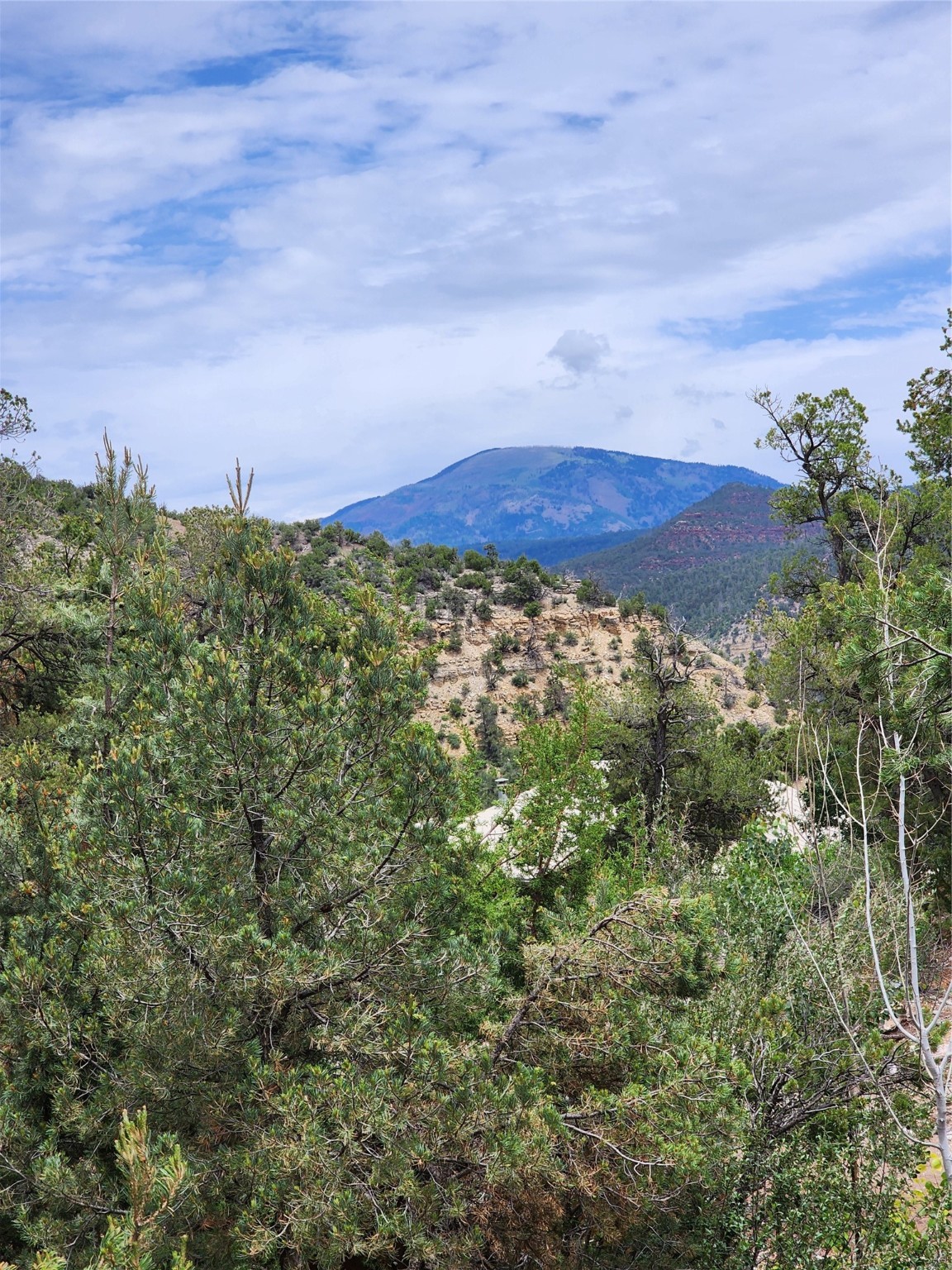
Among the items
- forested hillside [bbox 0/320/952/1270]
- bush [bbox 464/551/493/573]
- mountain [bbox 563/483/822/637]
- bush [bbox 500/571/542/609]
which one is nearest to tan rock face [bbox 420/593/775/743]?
bush [bbox 500/571/542/609]

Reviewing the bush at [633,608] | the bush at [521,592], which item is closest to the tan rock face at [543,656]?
Answer: the bush at [633,608]

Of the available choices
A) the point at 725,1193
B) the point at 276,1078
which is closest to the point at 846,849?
the point at 725,1193

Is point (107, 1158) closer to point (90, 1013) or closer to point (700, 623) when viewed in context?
point (90, 1013)

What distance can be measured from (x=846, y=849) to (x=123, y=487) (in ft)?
37.3

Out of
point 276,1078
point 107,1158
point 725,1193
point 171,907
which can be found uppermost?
point 171,907

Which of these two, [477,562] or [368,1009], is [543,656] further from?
[368,1009]

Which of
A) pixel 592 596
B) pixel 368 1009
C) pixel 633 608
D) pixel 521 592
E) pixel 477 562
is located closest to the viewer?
pixel 368 1009

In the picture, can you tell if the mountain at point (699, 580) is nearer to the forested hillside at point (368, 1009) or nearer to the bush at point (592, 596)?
the bush at point (592, 596)

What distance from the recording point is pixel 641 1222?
529cm

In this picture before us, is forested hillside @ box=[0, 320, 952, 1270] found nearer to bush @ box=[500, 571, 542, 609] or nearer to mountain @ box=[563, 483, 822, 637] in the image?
bush @ box=[500, 571, 542, 609]

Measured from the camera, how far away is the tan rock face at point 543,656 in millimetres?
35969

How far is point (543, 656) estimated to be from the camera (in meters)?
38.9

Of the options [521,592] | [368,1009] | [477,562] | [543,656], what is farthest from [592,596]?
[368,1009]

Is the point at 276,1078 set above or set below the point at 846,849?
above
